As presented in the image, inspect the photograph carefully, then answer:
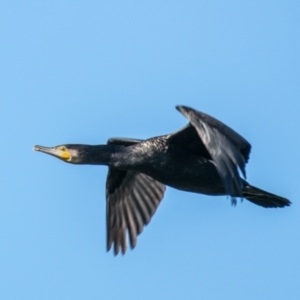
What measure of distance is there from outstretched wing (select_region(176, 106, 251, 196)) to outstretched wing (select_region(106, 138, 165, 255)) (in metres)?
3.20

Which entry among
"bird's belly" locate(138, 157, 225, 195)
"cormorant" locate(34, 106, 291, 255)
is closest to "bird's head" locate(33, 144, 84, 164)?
"cormorant" locate(34, 106, 291, 255)

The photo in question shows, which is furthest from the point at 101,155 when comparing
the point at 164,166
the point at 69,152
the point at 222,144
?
the point at 222,144

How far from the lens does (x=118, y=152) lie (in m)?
14.4

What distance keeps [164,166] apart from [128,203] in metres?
A: 2.17

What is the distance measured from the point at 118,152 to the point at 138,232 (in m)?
2.00

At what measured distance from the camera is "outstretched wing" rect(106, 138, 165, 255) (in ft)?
52.7

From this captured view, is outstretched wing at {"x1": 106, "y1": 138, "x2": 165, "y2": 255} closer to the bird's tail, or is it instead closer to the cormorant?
the cormorant

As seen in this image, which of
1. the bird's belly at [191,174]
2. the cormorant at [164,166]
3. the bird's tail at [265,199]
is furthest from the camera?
the bird's tail at [265,199]

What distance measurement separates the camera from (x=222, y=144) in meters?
12.9

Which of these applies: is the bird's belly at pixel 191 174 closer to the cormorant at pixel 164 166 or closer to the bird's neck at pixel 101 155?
the cormorant at pixel 164 166

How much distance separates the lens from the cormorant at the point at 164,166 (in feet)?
42.3

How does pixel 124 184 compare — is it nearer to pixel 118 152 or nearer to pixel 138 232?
pixel 138 232

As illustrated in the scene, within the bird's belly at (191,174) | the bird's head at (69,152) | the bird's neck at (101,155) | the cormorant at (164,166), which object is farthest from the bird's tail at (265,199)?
the bird's head at (69,152)

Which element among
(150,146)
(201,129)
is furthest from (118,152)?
(201,129)
